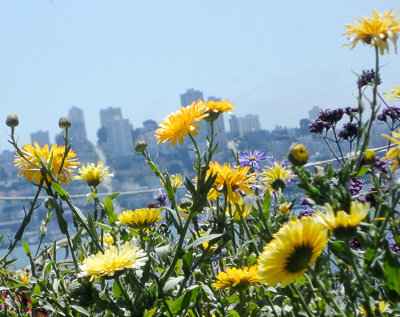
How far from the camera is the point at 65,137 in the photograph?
1208mm

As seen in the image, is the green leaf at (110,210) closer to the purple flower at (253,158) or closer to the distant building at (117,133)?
the purple flower at (253,158)

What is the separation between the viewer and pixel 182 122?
3.04ft

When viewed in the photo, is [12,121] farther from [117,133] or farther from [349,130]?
[117,133]

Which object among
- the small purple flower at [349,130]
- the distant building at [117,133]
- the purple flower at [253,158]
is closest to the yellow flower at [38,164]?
the small purple flower at [349,130]

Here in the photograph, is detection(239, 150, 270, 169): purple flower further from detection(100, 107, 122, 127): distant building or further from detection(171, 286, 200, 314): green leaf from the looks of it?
detection(100, 107, 122, 127): distant building

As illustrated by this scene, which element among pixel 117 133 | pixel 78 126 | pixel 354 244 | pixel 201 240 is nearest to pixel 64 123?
pixel 201 240

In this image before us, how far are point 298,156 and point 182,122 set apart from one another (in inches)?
7.4

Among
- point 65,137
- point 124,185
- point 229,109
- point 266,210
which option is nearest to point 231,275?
point 266,210

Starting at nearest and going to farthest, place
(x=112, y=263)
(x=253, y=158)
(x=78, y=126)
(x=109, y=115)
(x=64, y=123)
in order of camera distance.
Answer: (x=112, y=263) → (x=64, y=123) → (x=253, y=158) → (x=78, y=126) → (x=109, y=115)

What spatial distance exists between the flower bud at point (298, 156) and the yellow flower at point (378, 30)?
22cm

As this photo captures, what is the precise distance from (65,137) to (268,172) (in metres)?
0.42

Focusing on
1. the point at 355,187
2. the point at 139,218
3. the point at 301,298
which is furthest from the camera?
the point at 355,187

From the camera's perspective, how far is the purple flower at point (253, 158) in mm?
2398

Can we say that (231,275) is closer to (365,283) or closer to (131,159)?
(365,283)
